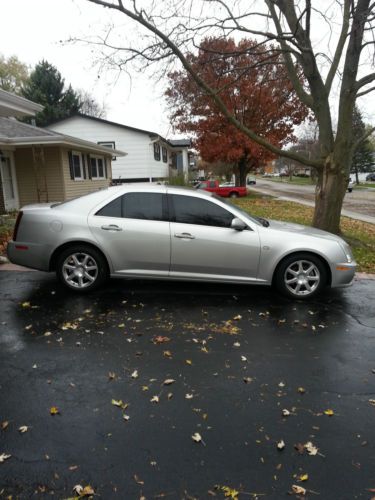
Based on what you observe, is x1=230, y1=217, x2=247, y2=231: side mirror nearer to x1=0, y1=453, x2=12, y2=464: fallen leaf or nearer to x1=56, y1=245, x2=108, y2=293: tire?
x1=56, y1=245, x2=108, y2=293: tire

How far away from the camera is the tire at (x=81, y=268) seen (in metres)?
5.42

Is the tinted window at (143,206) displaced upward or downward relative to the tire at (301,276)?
upward

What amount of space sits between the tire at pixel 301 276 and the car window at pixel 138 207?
1.86m

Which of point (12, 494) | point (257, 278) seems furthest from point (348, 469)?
point (257, 278)

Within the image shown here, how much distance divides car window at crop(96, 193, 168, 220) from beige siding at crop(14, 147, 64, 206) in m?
11.8

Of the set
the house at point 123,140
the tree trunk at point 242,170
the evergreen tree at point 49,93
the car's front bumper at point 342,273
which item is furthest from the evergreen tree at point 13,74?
the car's front bumper at point 342,273

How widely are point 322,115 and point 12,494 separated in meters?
9.51

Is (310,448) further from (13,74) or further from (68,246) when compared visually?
(13,74)

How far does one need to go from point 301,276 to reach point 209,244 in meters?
1.41

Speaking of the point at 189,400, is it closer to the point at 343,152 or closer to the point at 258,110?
the point at 343,152

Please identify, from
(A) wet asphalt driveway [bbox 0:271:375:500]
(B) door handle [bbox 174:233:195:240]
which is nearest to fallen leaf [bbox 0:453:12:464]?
(A) wet asphalt driveway [bbox 0:271:375:500]

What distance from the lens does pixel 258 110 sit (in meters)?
26.2

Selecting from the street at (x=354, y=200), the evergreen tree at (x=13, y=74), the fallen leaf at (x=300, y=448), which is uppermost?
the evergreen tree at (x=13, y=74)

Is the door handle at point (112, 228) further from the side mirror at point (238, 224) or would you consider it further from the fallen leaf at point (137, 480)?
the fallen leaf at point (137, 480)
